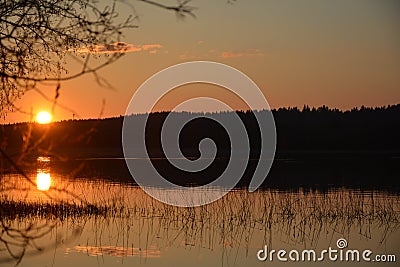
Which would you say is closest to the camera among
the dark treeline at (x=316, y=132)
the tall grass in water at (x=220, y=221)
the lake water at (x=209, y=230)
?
the lake water at (x=209, y=230)

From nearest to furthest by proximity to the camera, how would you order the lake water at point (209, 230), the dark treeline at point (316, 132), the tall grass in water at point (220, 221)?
the lake water at point (209, 230)
the tall grass in water at point (220, 221)
the dark treeline at point (316, 132)

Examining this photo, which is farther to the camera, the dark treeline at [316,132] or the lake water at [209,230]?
the dark treeline at [316,132]

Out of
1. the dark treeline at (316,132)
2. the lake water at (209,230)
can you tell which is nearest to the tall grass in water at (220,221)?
the lake water at (209,230)

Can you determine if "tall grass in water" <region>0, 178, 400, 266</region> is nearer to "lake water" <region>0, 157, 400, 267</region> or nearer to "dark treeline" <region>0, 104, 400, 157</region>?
"lake water" <region>0, 157, 400, 267</region>

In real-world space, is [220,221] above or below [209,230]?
above

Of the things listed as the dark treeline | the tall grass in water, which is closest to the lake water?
the tall grass in water

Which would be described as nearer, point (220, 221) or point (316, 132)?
point (220, 221)

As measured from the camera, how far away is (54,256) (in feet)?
33.1

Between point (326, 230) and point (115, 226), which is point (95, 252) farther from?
point (326, 230)

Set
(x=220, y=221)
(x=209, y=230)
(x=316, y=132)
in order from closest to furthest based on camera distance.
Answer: (x=209, y=230) → (x=220, y=221) → (x=316, y=132)

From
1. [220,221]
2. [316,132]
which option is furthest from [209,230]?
[316,132]

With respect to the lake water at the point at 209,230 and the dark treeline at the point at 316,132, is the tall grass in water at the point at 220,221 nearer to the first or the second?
the lake water at the point at 209,230

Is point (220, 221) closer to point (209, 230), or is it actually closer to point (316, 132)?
point (209, 230)

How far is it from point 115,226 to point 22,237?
10.6m
